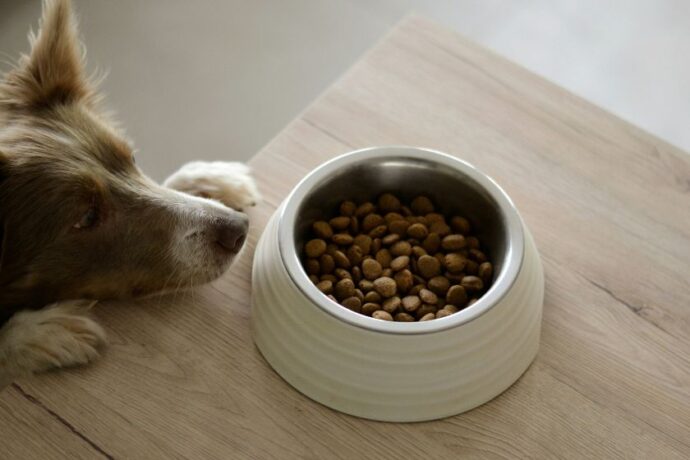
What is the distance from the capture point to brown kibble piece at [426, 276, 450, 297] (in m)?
1.22

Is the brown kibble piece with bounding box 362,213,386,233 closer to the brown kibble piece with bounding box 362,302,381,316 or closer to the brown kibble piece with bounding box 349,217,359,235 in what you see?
the brown kibble piece with bounding box 349,217,359,235

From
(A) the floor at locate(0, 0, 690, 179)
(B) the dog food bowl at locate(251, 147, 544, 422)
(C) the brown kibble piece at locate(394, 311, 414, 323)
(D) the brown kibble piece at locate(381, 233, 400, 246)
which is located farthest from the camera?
(A) the floor at locate(0, 0, 690, 179)

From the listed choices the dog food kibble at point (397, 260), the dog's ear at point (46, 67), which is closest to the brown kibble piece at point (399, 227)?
the dog food kibble at point (397, 260)

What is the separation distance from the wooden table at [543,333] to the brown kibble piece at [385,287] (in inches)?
7.2

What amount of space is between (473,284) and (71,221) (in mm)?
571

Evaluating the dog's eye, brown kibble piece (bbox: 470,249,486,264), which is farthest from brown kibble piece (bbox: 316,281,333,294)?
the dog's eye

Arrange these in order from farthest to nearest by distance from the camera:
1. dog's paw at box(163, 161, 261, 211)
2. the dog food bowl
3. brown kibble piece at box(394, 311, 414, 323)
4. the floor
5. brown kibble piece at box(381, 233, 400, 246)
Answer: the floor < dog's paw at box(163, 161, 261, 211) < brown kibble piece at box(381, 233, 400, 246) < brown kibble piece at box(394, 311, 414, 323) < the dog food bowl

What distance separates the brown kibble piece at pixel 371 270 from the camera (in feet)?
4.04

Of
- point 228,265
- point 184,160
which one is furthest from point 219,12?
point 228,265

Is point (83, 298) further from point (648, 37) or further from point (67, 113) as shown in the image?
point (648, 37)

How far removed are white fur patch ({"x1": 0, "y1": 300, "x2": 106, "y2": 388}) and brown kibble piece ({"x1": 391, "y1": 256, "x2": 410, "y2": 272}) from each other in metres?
0.42

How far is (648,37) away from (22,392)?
7.26 feet

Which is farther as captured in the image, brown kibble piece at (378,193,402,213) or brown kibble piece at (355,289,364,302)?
brown kibble piece at (378,193,402,213)

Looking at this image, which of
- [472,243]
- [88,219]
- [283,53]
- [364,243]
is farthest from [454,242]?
[283,53]
